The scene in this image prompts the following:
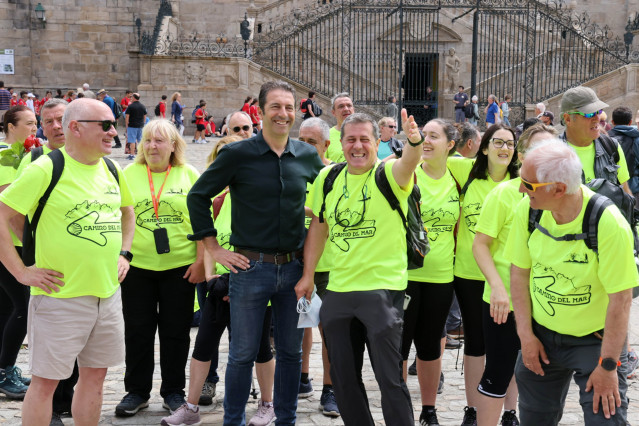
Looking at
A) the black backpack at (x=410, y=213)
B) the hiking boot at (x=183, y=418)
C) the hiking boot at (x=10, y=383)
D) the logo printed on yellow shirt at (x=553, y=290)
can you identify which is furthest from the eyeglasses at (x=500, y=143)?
the hiking boot at (x=10, y=383)

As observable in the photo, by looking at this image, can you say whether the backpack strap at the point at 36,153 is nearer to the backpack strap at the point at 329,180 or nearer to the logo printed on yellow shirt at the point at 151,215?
the logo printed on yellow shirt at the point at 151,215

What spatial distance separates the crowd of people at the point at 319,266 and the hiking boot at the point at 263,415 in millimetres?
11

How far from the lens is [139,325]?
5801 mm

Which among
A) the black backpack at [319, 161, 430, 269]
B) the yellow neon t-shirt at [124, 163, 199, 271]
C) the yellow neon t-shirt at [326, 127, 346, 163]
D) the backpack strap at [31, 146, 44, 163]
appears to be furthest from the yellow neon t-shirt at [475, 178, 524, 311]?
the yellow neon t-shirt at [326, 127, 346, 163]

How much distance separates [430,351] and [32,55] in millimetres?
28975

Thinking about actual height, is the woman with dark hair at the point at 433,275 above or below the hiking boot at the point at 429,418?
above

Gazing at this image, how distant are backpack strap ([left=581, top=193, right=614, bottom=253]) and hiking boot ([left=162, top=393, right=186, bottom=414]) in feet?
10.6

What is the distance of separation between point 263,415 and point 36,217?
6.83ft

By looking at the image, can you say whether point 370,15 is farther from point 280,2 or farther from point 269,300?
point 269,300

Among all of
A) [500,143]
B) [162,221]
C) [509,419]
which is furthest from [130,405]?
[500,143]

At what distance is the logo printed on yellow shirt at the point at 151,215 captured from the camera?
5.74m

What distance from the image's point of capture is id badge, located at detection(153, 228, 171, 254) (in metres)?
5.67

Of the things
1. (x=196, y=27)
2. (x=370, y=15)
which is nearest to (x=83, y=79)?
(x=196, y=27)

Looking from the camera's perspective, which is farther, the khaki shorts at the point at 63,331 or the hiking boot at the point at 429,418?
the hiking boot at the point at 429,418
